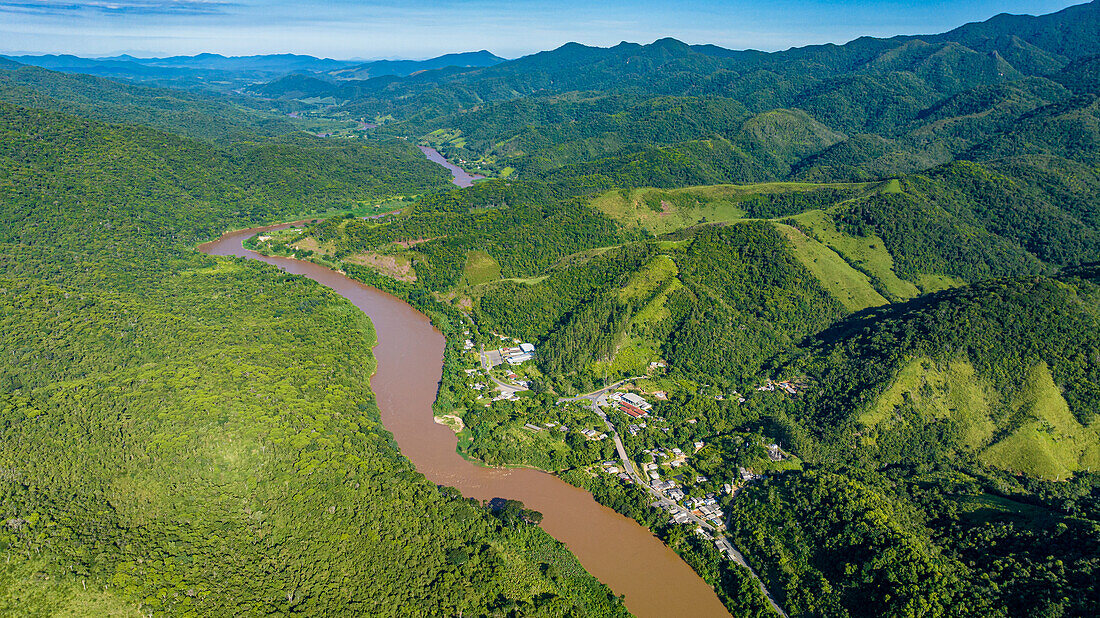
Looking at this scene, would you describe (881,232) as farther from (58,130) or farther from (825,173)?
(58,130)

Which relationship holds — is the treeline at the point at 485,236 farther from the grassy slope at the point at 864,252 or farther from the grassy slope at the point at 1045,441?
the grassy slope at the point at 1045,441

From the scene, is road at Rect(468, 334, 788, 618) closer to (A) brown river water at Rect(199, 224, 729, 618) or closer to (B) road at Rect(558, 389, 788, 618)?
(B) road at Rect(558, 389, 788, 618)

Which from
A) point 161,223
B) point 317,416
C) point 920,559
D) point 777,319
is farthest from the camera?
point 161,223

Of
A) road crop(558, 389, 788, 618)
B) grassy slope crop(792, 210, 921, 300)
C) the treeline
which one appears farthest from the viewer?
the treeline

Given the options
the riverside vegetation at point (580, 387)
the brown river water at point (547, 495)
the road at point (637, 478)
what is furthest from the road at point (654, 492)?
the brown river water at point (547, 495)

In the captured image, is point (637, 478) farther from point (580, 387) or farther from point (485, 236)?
point (485, 236)

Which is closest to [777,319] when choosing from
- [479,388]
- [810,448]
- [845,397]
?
[845,397]

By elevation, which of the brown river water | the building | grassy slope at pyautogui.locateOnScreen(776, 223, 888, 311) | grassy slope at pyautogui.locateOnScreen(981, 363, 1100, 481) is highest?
grassy slope at pyautogui.locateOnScreen(776, 223, 888, 311)

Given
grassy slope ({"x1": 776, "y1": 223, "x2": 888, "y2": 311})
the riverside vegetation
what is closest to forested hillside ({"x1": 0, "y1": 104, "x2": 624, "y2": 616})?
the riverside vegetation
